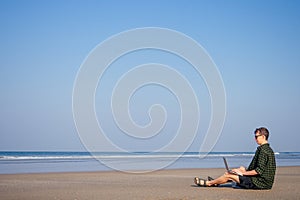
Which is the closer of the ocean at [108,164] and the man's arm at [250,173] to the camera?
the man's arm at [250,173]

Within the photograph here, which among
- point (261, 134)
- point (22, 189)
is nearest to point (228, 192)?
point (261, 134)

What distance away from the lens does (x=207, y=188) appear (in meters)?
10.8

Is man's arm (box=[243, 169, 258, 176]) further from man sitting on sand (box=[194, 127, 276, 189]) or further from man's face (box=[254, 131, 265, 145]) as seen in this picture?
man's face (box=[254, 131, 265, 145])

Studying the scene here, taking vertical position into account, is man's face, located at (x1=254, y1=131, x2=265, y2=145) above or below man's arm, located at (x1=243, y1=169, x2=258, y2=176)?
above

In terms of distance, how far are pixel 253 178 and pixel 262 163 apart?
0.42 meters

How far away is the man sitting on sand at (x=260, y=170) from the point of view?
10156 millimetres

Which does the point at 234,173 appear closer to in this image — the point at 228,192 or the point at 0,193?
the point at 228,192

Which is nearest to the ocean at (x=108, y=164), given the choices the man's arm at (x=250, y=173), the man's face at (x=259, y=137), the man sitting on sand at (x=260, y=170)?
the man sitting on sand at (x=260, y=170)

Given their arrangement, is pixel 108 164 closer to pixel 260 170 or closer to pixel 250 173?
pixel 250 173

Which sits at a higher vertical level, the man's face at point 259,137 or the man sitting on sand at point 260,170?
the man's face at point 259,137

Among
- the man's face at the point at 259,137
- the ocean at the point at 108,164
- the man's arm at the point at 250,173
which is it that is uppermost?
the man's face at the point at 259,137

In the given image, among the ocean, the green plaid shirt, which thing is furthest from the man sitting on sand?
the ocean

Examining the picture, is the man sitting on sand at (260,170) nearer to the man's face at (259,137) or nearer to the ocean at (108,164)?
the man's face at (259,137)

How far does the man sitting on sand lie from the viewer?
10.2m
